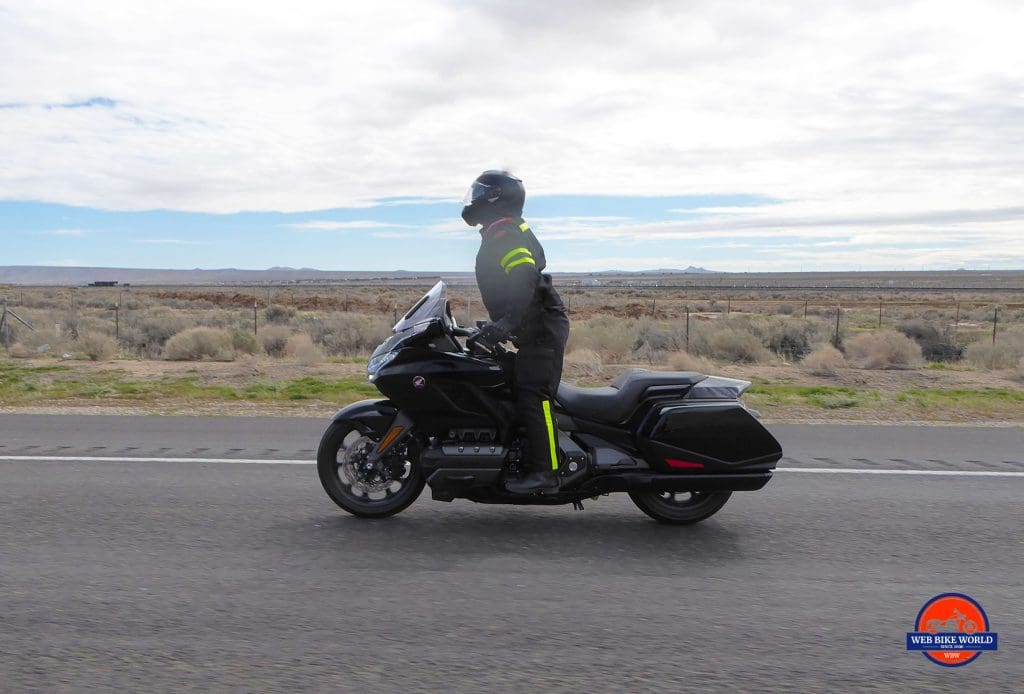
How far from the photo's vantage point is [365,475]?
6.25m

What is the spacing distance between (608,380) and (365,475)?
11.5m

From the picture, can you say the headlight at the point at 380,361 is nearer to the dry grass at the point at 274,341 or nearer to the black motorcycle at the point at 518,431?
the black motorcycle at the point at 518,431

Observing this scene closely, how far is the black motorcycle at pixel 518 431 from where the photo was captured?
600cm

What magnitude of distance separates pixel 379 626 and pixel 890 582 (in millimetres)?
2789

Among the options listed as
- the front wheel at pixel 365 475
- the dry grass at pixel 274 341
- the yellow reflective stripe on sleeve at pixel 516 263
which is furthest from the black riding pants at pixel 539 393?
the dry grass at pixel 274 341

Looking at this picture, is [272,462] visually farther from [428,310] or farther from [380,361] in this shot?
[428,310]

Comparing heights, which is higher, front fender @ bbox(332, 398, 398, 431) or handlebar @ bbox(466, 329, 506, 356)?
handlebar @ bbox(466, 329, 506, 356)

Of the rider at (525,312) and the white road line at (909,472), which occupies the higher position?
the rider at (525,312)

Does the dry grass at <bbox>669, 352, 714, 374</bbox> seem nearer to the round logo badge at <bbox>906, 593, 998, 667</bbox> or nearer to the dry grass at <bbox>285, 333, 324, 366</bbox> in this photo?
the dry grass at <bbox>285, 333, 324, 366</bbox>

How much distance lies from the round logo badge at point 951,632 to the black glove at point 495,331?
2750 mm

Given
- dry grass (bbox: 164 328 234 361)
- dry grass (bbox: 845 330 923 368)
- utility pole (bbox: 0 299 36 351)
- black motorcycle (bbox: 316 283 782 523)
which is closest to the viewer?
black motorcycle (bbox: 316 283 782 523)

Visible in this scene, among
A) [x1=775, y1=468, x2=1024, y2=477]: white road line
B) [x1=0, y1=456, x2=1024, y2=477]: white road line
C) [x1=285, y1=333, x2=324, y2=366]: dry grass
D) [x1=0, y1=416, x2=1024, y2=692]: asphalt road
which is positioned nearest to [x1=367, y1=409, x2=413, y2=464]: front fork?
[x1=0, y1=416, x2=1024, y2=692]: asphalt road

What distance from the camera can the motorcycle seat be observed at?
614 cm

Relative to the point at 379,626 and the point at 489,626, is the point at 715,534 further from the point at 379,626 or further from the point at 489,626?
the point at 379,626
